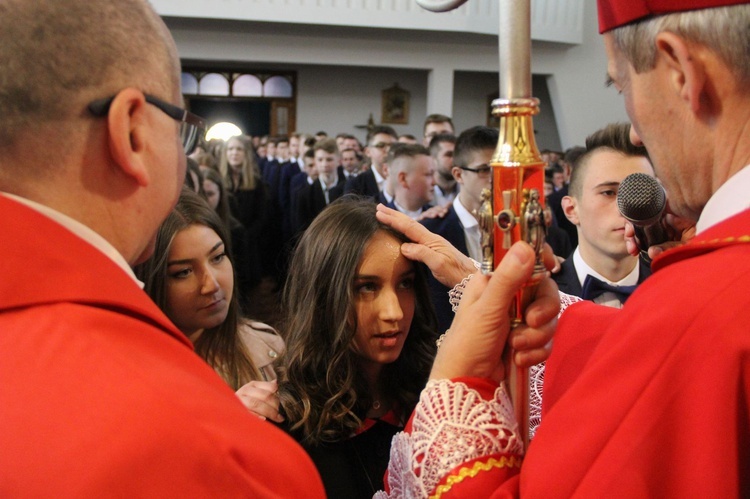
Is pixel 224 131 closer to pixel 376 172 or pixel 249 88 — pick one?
pixel 376 172

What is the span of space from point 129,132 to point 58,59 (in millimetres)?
126

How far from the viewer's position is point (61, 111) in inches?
37.5

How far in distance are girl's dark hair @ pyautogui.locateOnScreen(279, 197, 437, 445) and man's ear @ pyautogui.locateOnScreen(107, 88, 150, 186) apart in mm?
972

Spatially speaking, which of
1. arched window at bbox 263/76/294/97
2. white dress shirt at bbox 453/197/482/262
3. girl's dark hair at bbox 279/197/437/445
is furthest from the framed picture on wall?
girl's dark hair at bbox 279/197/437/445

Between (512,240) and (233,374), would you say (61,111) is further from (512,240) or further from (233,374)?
(233,374)

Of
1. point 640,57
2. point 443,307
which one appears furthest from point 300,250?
point 640,57

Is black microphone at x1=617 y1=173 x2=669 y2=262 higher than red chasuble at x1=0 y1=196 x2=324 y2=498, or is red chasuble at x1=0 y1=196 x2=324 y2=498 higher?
black microphone at x1=617 y1=173 x2=669 y2=262

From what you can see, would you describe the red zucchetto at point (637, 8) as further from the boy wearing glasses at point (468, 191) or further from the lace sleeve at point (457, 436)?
the boy wearing glasses at point (468, 191)

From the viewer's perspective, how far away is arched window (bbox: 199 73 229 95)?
15531mm

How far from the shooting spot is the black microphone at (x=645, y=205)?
1563mm

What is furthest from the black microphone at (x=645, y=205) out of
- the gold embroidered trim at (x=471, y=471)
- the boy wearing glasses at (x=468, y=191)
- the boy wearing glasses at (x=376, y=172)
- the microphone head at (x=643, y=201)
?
the boy wearing glasses at (x=376, y=172)

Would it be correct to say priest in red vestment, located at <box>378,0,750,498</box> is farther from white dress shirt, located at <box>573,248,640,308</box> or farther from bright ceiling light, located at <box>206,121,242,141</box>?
bright ceiling light, located at <box>206,121,242,141</box>

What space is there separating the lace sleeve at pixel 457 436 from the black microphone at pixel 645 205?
65 cm

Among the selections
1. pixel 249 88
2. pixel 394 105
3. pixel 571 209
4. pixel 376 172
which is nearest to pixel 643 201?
pixel 571 209
